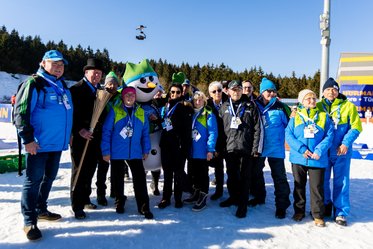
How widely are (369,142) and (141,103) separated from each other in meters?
12.6

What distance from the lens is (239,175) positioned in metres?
4.15

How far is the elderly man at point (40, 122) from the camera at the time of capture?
2.84 m

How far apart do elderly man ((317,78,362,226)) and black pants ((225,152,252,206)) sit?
107 centimetres

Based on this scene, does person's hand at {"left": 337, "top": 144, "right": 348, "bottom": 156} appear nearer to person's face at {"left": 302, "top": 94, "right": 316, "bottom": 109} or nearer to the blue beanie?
person's face at {"left": 302, "top": 94, "right": 316, "bottom": 109}

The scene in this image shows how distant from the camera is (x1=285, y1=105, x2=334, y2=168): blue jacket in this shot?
3.54 metres

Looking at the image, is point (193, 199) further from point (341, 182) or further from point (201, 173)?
point (341, 182)

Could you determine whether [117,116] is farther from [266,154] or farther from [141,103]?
[266,154]

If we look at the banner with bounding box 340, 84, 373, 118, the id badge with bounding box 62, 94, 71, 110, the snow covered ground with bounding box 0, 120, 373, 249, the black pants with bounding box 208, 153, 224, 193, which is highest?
the banner with bounding box 340, 84, 373, 118

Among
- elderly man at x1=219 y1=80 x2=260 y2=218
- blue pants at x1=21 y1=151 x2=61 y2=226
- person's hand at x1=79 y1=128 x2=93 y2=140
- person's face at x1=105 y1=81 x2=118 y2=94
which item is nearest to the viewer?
blue pants at x1=21 y1=151 x2=61 y2=226

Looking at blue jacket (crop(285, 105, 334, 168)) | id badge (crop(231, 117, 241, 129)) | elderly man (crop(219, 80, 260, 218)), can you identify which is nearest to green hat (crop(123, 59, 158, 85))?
elderly man (crop(219, 80, 260, 218))

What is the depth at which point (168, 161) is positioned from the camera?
4117 millimetres

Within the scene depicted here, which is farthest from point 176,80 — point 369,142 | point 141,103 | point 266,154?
point 369,142

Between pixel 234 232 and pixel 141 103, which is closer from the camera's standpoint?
pixel 234 232

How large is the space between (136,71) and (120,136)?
3.65 ft
